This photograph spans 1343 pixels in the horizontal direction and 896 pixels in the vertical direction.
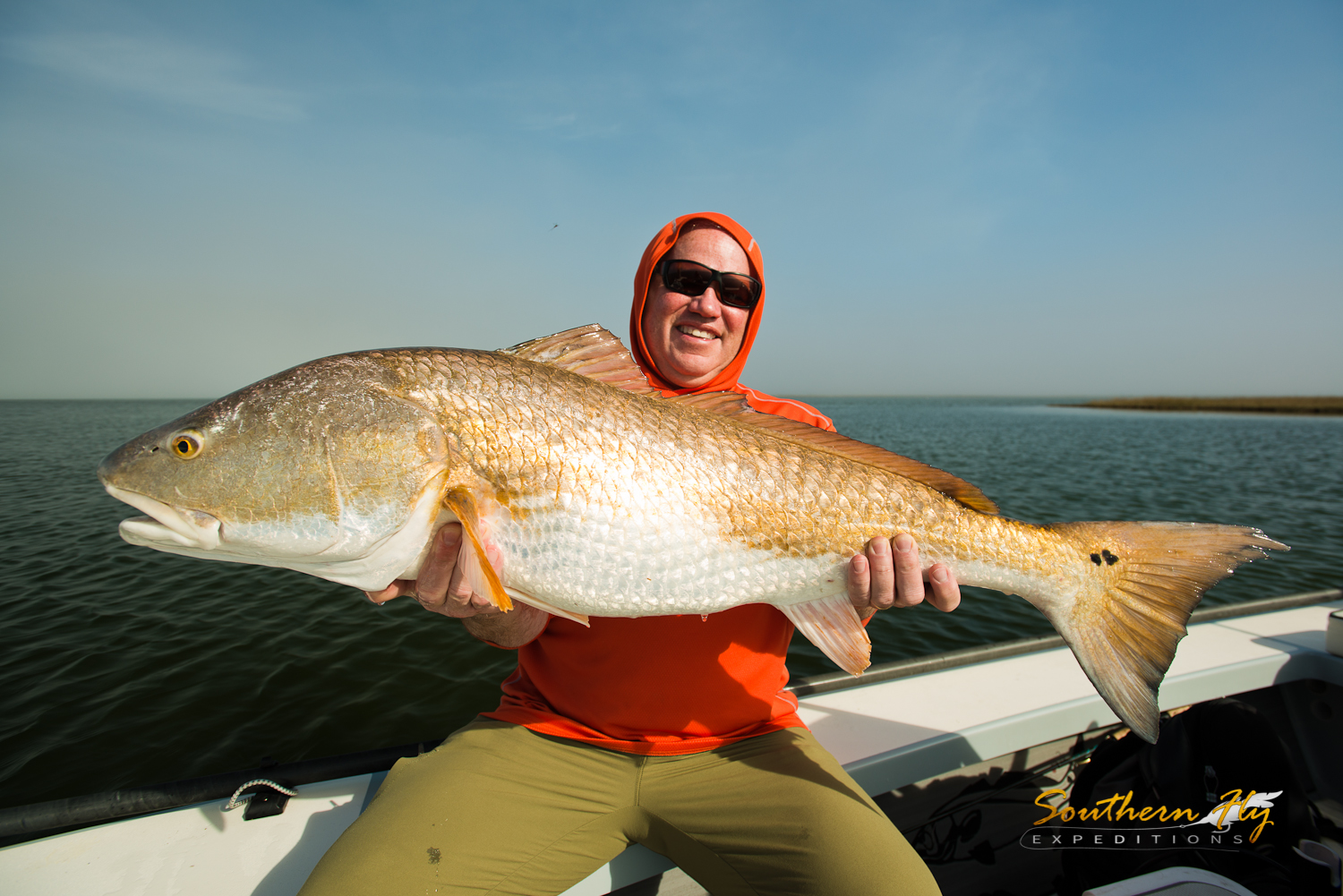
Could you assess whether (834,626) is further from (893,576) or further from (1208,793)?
(1208,793)

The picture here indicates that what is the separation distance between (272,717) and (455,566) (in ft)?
18.9

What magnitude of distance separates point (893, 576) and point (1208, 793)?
6.63 feet

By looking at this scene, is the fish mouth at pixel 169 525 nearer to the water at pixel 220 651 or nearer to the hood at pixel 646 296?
the hood at pixel 646 296

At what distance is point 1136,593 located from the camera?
2.38m

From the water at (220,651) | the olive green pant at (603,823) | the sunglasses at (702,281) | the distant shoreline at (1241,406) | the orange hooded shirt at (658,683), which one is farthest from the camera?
the distant shoreline at (1241,406)

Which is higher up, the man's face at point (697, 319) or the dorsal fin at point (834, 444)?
the man's face at point (697, 319)

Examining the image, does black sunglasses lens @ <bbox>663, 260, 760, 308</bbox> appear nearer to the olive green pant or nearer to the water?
the olive green pant

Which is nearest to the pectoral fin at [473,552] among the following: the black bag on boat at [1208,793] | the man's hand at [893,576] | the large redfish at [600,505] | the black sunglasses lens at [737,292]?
the large redfish at [600,505]

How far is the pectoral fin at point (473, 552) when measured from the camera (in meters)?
1.95

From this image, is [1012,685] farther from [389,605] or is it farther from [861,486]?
[389,605]

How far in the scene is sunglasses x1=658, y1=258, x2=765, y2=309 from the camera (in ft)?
10.3

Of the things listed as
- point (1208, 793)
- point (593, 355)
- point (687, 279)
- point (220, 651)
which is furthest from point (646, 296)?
point (220, 651)

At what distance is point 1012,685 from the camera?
356cm

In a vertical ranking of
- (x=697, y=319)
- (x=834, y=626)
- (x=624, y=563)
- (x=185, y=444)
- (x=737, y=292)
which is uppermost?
(x=737, y=292)
